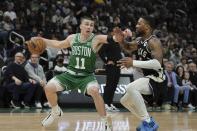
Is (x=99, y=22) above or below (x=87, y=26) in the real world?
above

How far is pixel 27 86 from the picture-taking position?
14266 mm

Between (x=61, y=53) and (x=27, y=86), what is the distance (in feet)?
7.16

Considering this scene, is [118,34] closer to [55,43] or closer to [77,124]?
[55,43]

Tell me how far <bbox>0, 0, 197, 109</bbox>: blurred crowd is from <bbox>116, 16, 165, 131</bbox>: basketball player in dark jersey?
270 inches

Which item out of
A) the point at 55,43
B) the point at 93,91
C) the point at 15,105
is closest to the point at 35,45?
the point at 55,43

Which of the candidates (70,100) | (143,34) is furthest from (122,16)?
(143,34)

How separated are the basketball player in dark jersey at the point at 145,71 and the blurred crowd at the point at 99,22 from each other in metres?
6.86

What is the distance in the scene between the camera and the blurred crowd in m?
16.6

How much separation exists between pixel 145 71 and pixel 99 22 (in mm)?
12301

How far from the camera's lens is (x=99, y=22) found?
2058 cm

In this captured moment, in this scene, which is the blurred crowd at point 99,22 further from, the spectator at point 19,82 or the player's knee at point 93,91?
the player's knee at point 93,91

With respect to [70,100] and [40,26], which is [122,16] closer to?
[40,26]

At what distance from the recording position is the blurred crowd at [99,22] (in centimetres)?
1661

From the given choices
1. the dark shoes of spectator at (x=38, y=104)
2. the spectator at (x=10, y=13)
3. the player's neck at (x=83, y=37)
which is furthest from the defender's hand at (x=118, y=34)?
the spectator at (x=10, y=13)
